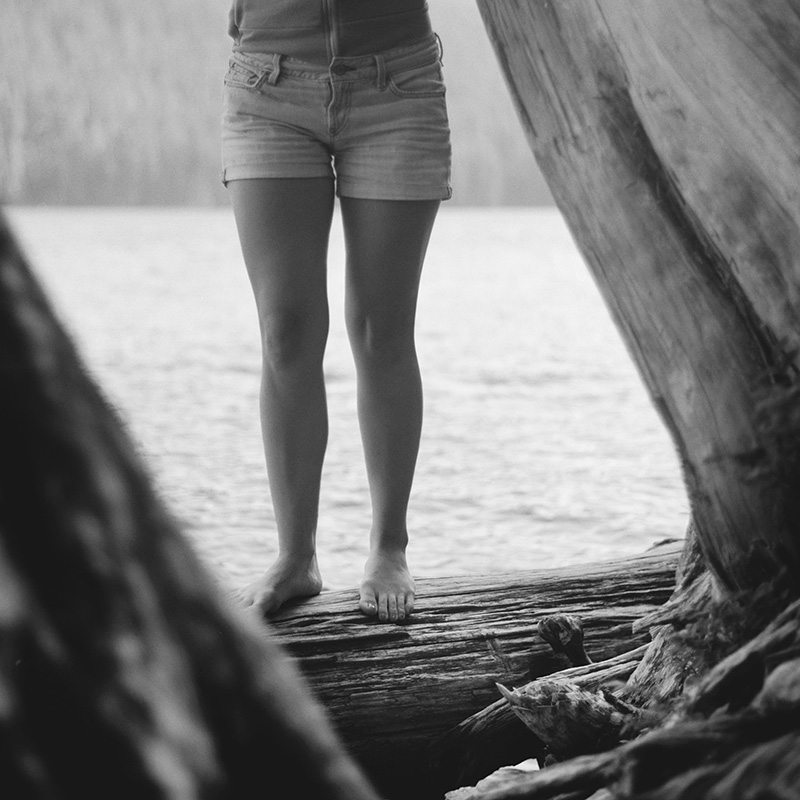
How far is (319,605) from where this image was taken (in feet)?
5.90

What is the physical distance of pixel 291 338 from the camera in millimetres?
1803

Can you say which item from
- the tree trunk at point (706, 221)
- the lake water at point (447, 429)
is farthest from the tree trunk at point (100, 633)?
the tree trunk at point (706, 221)

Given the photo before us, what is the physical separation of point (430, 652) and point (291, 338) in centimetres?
58

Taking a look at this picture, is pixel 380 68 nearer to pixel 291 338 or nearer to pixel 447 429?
pixel 291 338

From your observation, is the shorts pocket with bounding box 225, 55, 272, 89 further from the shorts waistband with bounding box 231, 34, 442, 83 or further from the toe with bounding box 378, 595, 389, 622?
the toe with bounding box 378, 595, 389, 622

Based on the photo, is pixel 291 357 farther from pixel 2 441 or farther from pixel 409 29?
pixel 2 441

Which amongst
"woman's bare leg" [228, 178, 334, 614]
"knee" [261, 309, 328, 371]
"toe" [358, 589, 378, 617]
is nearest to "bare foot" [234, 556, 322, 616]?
"woman's bare leg" [228, 178, 334, 614]

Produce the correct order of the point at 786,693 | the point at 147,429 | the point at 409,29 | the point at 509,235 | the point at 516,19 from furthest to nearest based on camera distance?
the point at 509,235 < the point at 147,429 < the point at 409,29 < the point at 516,19 < the point at 786,693

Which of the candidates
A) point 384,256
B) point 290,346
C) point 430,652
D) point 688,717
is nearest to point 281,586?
point 430,652

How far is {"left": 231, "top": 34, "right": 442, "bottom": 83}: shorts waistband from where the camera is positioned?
1.75 metres

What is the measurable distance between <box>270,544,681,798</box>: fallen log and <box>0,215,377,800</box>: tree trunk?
1106 mm

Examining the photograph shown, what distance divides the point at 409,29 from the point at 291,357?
1.97ft

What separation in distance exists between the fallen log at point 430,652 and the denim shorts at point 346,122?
0.72 meters

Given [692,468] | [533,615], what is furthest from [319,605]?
[692,468]
